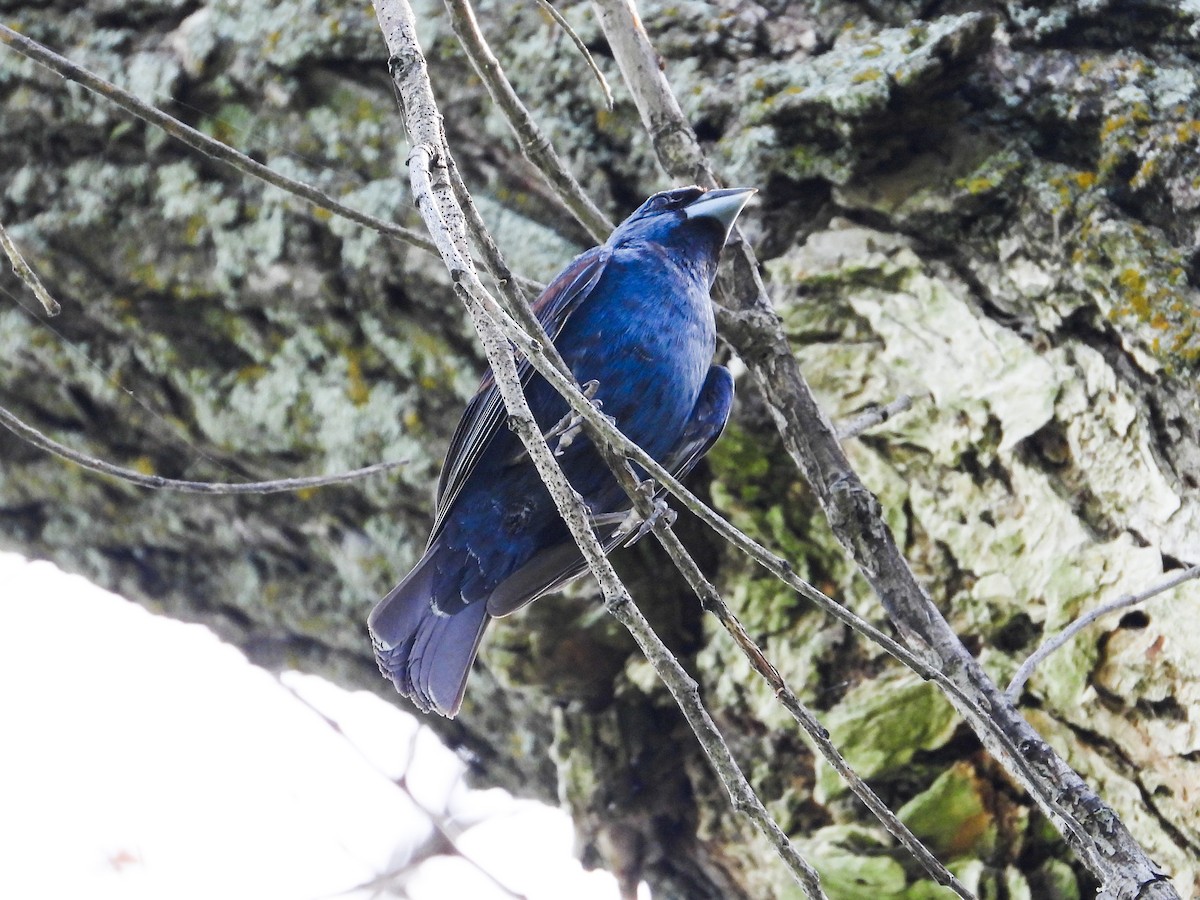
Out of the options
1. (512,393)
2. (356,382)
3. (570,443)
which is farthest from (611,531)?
(512,393)

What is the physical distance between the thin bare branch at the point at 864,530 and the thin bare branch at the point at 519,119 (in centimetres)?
28

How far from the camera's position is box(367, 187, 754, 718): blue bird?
2479 millimetres

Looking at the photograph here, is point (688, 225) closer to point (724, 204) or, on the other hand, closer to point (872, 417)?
point (724, 204)

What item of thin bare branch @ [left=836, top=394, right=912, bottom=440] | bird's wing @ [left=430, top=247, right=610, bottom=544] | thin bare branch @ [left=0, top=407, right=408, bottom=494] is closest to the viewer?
thin bare branch @ [left=0, top=407, right=408, bottom=494]

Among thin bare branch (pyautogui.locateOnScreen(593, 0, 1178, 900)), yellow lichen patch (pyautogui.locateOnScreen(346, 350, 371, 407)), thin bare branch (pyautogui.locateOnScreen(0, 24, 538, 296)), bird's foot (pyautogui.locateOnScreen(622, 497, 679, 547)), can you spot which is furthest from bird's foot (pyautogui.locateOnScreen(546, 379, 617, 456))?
yellow lichen patch (pyautogui.locateOnScreen(346, 350, 371, 407))

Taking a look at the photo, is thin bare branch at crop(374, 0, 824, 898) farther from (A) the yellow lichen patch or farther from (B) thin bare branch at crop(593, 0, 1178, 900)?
(A) the yellow lichen patch

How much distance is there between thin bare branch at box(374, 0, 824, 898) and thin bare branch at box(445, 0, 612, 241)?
30 centimetres

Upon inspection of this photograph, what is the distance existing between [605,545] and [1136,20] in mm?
1691

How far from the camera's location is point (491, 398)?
237 centimetres

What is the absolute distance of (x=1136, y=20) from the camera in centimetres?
259

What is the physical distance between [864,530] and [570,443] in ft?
2.17

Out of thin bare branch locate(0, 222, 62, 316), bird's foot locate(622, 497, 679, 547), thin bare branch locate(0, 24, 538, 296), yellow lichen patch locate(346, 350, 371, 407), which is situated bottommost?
yellow lichen patch locate(346, 350, 371, 407)

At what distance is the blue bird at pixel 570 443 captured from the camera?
97.6 inches

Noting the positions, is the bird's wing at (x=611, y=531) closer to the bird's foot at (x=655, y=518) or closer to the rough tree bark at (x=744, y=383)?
the bird's foot at (x=655, y=518)
